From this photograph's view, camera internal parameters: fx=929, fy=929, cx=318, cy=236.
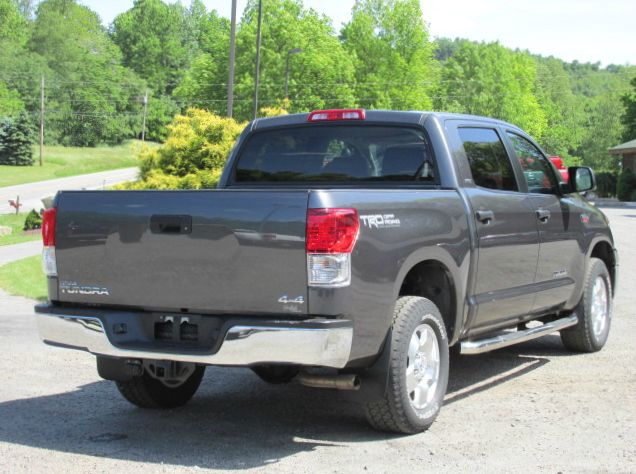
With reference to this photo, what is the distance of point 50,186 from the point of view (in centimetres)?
6319

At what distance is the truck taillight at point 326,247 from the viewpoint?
4.75 metres

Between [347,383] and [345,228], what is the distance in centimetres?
90

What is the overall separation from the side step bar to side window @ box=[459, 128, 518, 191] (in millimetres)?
1089

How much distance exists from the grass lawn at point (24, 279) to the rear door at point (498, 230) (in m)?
7.98

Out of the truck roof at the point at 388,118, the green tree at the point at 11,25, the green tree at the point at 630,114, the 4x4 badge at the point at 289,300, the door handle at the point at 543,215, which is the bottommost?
the 4x4 badge at the point at 289,300

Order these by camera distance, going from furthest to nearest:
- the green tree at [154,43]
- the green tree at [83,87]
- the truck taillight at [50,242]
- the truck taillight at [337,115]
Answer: the green tree at [154,43]
the green tree at [83,87]
the truck taillight at [337,115]
the truck taillight at [50,242]

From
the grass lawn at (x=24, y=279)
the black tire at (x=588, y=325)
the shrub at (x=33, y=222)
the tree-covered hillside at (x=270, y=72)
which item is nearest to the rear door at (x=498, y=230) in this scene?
the black tire at (x=588, y=325)

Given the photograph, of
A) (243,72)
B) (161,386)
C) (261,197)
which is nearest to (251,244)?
(261,197)

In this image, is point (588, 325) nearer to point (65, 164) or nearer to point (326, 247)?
point (326, 247)

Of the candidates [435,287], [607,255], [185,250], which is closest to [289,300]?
[185,250]

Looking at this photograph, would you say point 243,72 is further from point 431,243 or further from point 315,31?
point 431,243

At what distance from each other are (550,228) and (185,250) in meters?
3.44

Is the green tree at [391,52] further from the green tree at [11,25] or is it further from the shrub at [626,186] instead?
the green tree at [11,25]

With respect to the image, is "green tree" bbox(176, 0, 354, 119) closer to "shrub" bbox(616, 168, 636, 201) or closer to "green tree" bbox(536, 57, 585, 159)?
"shrub" bbox(616, 168, 636, 201)
